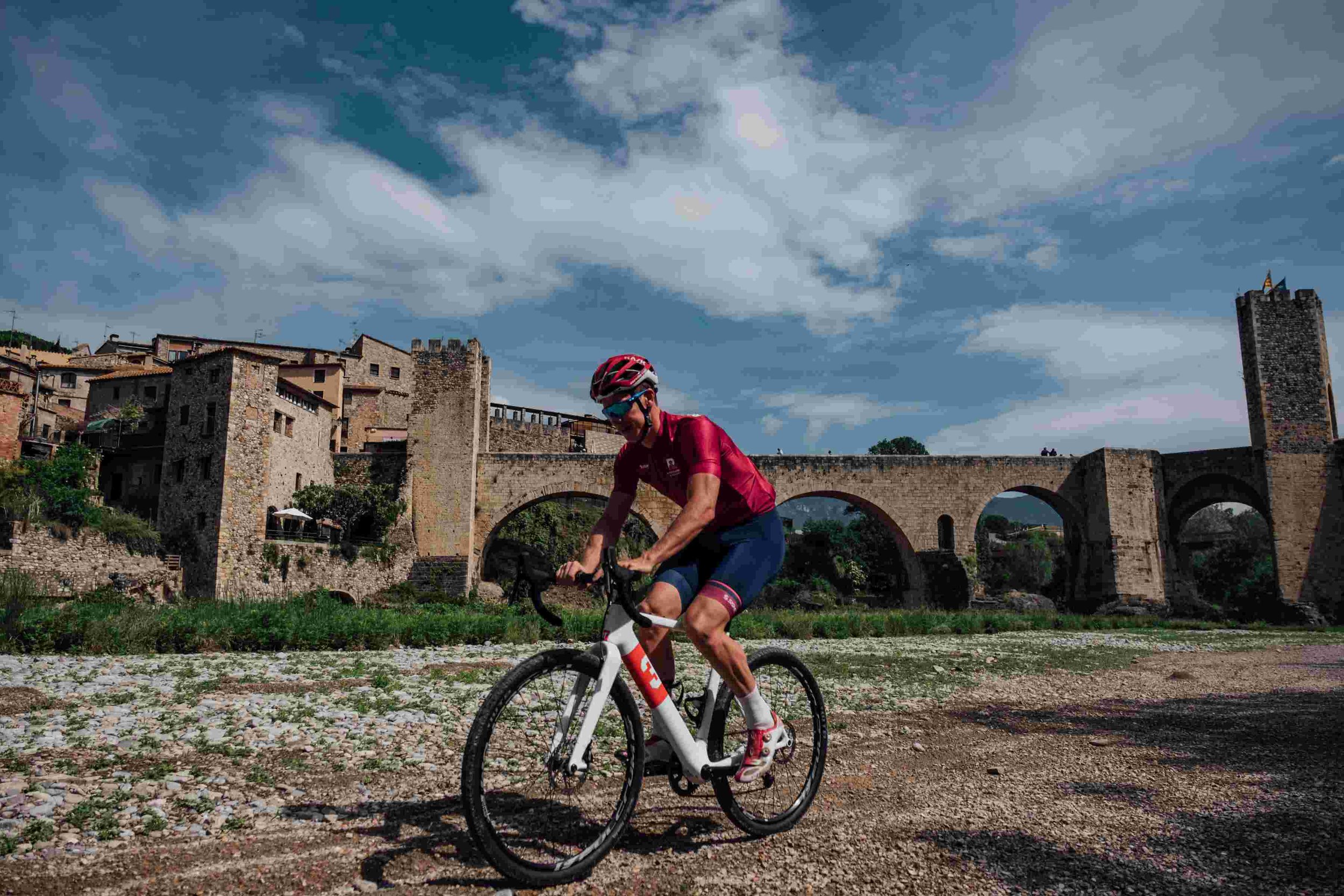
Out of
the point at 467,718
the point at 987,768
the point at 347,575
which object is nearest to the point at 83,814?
the point at 467,718

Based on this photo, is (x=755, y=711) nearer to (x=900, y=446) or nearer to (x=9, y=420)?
(x=9, y=420)

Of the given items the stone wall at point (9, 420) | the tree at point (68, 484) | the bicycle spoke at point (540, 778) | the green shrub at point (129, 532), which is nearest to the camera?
the bicycle spoke at point (540, 778)

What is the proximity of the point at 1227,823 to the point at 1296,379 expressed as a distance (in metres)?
28.7

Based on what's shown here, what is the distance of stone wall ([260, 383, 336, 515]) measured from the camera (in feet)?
85.8

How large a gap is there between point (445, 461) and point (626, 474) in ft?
78.8

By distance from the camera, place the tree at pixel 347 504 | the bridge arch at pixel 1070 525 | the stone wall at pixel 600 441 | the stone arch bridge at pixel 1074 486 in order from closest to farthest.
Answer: the stone arch bridge at pixel 1074 486 → the bridge arch at pixel 1070 525 → the tree at pixel 347 504 → the stone wall at pixel 600 441

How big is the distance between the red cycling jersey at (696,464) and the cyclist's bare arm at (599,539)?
70mm

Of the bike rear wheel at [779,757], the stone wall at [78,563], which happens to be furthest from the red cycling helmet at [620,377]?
the stone wall at [78,563]

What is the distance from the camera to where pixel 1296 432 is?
24375mm

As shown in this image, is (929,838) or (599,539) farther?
(599,539)

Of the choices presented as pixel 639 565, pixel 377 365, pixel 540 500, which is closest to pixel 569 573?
pixel 639 565

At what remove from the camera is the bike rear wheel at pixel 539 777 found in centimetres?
216

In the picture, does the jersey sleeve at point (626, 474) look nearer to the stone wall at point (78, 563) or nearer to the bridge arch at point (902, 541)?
the stone wall at point (78, 563)

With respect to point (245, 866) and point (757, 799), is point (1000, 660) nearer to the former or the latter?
point (757, 799)
